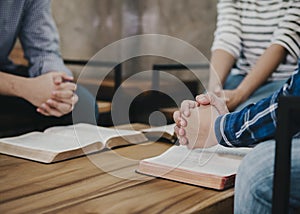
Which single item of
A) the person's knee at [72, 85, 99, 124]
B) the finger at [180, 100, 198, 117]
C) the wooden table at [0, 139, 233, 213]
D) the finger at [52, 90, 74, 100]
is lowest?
the person's knee at [72, 85, 99, 124]

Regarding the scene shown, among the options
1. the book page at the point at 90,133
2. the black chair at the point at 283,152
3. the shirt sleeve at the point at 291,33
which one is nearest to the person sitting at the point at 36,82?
the book page at the point at 90,133

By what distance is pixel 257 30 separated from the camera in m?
1.96

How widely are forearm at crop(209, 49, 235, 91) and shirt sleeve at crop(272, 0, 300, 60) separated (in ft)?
0.68

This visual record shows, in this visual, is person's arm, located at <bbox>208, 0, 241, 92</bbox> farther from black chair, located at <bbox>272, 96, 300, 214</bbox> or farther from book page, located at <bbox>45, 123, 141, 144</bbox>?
black chair, located at <bbox>272, 96, 300, 214</bbox>

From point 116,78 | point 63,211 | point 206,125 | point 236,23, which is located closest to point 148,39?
point 116,78

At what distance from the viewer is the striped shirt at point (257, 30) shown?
5.98 ft

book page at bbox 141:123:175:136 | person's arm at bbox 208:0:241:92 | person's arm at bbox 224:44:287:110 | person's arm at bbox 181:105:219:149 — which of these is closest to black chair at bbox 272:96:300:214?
person's arm at bbox 181:105:219:149

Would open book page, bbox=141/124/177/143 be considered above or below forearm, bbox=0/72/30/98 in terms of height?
below

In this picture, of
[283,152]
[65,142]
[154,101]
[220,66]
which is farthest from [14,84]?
[283,152]

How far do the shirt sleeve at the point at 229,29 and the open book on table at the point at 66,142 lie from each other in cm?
63

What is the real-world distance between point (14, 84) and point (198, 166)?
86 cm

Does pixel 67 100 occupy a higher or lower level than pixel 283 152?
lower

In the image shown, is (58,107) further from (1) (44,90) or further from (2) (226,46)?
(2) (226,46)

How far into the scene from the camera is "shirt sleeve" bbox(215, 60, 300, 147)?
0.81 m
